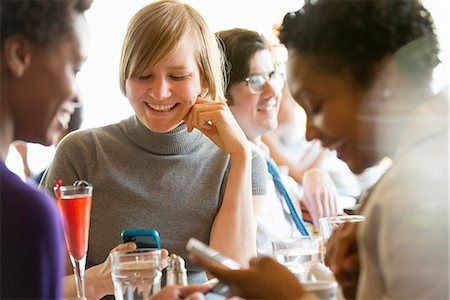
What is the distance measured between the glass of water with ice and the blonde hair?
585 millimetres

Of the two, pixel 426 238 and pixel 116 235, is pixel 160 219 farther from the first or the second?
pixel 426 238

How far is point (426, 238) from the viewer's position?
78 centimetres

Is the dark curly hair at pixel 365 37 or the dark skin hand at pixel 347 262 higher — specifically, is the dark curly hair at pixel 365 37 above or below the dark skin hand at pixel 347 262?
above

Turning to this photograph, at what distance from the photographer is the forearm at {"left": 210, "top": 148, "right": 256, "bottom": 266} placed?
1.68 m

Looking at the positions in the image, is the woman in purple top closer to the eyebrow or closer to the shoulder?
the shoulder

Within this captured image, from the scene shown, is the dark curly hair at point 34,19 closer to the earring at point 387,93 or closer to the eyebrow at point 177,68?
the earring at point 387,93

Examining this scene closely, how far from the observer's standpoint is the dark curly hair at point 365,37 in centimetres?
89

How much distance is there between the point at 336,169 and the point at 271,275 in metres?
1.92

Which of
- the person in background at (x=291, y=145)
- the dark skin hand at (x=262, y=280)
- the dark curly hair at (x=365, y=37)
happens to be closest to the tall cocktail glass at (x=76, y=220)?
the dark skin hand at (x=262, y=280)

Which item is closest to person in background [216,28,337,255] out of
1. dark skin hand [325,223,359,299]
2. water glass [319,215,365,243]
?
water glass [319,215,365,243]

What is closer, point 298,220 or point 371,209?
point 371,209

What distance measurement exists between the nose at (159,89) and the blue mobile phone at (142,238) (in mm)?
428

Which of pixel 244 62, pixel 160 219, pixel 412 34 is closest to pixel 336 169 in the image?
pixel 244 62

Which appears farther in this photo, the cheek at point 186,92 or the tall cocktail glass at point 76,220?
the cheek at point 186,92
